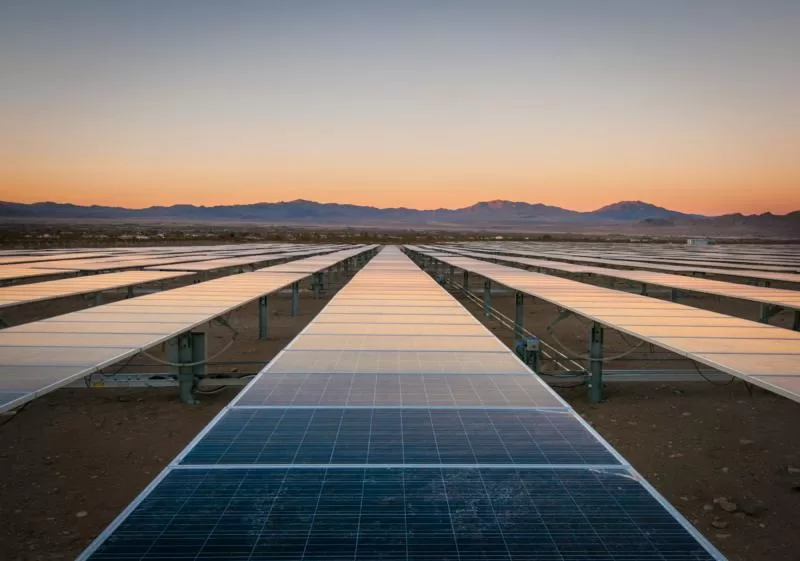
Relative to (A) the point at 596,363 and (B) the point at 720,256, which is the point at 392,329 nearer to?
(A) the point at 596,363

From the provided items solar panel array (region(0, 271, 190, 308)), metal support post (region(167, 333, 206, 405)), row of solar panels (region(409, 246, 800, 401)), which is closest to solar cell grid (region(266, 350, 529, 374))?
row of solar panels (region(409, 246, 800, 401))

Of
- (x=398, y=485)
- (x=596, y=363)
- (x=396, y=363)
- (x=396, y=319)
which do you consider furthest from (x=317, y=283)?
(x=398, y=485)

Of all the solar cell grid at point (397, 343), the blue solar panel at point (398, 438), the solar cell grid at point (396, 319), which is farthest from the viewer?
the solar cell grid at point (396, 319)

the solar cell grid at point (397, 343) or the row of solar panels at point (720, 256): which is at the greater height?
the row of solar panels at point (720, 256)

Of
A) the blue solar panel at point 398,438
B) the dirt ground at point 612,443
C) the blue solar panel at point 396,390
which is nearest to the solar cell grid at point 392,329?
the blue solar panel at point 396,390

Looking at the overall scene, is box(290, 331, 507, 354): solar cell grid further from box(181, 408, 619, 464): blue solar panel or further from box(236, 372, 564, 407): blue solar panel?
box(181, 408, 619, 464): blue solar panel

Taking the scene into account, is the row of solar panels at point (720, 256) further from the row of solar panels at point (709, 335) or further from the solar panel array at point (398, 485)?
the solar panel array at point (398, 485)
